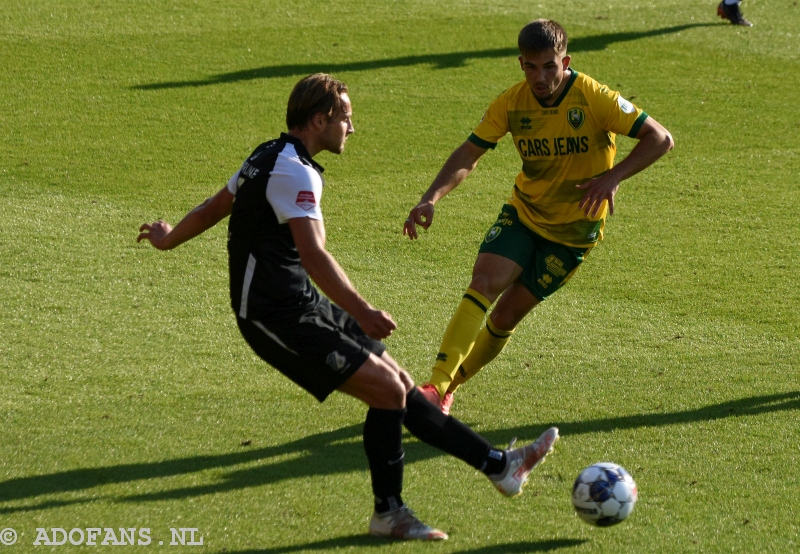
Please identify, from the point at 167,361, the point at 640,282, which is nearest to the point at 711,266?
the point at 640,282

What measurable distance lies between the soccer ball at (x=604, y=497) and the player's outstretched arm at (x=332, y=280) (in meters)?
1.13

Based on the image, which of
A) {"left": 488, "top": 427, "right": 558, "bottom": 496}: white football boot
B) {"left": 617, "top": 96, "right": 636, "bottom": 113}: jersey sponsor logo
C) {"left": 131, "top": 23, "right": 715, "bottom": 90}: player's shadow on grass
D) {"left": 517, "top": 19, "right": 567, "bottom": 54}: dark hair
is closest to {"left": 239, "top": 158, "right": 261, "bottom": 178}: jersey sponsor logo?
{"left": 488, "top": 427, "right": 558, "bottom": 496}: white football boot

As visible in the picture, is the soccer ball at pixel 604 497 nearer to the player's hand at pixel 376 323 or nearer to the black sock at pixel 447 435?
the black sock at pixel 447 435

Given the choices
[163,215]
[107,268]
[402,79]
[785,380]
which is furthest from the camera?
[402,79]

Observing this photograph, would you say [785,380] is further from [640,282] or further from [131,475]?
[131,475]

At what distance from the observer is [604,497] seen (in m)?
4.07

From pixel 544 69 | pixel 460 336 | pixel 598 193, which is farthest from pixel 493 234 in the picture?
pixel 544 69

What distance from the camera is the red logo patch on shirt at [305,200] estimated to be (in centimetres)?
380

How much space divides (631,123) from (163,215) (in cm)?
462

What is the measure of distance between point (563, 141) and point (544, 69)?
43cm

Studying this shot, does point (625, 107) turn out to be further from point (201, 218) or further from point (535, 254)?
point (201, 218)

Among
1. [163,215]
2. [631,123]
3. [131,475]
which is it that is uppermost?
[631,123]

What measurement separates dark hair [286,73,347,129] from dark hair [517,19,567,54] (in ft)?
4.28

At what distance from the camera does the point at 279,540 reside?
13.5 feet
